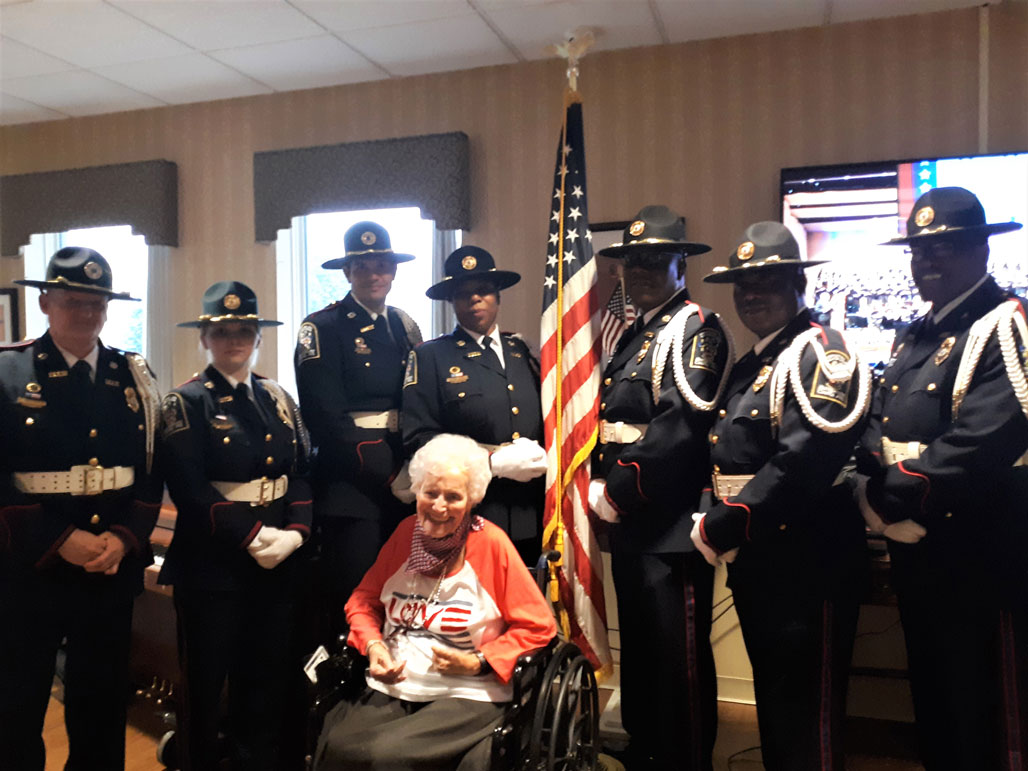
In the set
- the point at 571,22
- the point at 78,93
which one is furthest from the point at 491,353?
the point at 78,93

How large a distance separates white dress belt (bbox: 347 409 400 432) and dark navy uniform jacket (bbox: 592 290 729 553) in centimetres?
73

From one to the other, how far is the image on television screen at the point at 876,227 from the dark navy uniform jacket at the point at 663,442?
112 cm

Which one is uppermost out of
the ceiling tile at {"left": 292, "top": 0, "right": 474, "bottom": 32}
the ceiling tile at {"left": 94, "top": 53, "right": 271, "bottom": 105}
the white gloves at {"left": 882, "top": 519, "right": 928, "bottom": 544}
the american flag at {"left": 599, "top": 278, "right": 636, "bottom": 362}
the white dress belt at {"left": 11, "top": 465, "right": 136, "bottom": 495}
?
the ceiling tile at {"left": 94, "top": 53, "right": 271, "bottom": 105}

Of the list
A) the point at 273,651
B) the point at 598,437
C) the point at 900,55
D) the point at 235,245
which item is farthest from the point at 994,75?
the point at 235,245

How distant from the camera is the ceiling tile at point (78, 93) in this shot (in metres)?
3.90

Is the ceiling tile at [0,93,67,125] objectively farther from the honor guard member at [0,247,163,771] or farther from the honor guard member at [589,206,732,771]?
the honor guard member at [589,206,732,771]

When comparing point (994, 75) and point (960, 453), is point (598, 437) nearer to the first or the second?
point (960, 453)

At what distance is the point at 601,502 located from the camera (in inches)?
89.3

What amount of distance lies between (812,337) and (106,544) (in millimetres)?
1949

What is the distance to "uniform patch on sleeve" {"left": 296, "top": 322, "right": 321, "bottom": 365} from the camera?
251cm

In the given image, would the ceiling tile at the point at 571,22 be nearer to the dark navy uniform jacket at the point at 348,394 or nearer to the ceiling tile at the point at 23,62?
the dark navy uniform jacket at the point at 348,394

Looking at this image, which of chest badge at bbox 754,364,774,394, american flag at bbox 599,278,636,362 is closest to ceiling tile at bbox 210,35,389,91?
american flag at bbox 599,278,636,362

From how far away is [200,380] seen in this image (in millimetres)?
2273

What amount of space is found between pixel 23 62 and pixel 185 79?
27.8 inches
